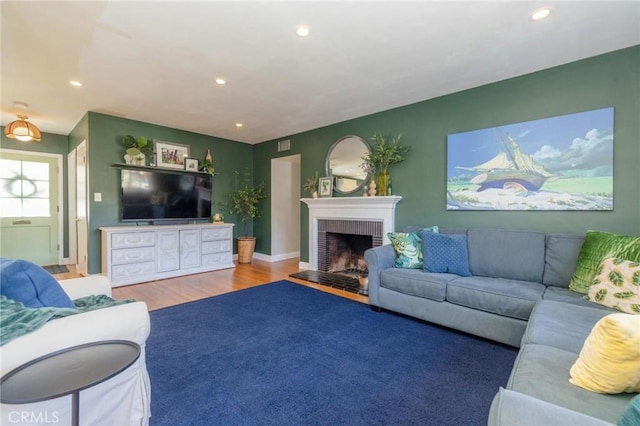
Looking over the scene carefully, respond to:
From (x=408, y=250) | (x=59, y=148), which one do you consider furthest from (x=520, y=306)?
(x=59, y=148)

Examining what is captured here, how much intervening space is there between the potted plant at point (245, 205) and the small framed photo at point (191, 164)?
88 cm

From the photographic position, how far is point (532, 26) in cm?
216


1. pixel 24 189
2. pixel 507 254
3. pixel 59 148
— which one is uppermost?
pixel 59 148

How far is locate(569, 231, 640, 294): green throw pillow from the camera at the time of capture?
2.01m

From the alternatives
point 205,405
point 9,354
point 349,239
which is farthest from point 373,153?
point 9,354

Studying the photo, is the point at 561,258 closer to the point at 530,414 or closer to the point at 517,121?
the point at 517,121

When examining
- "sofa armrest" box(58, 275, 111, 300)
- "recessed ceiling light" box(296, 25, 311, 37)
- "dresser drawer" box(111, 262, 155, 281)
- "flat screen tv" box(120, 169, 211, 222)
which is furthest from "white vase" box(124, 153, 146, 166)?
"recessed ceiling light" box(296, 25, 311, 37)

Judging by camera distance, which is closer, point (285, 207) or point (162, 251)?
point (162, 251)

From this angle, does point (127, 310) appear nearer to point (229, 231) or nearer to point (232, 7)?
point (232, 7)

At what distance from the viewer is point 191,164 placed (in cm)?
514

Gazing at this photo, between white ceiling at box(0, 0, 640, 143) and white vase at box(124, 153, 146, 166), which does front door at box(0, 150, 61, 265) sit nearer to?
white ceiling at box(0, 0, 640, 143)

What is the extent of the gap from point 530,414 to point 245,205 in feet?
18.3

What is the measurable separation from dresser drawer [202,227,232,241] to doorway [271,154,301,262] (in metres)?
1.02

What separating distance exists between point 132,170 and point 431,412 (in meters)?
4.86
